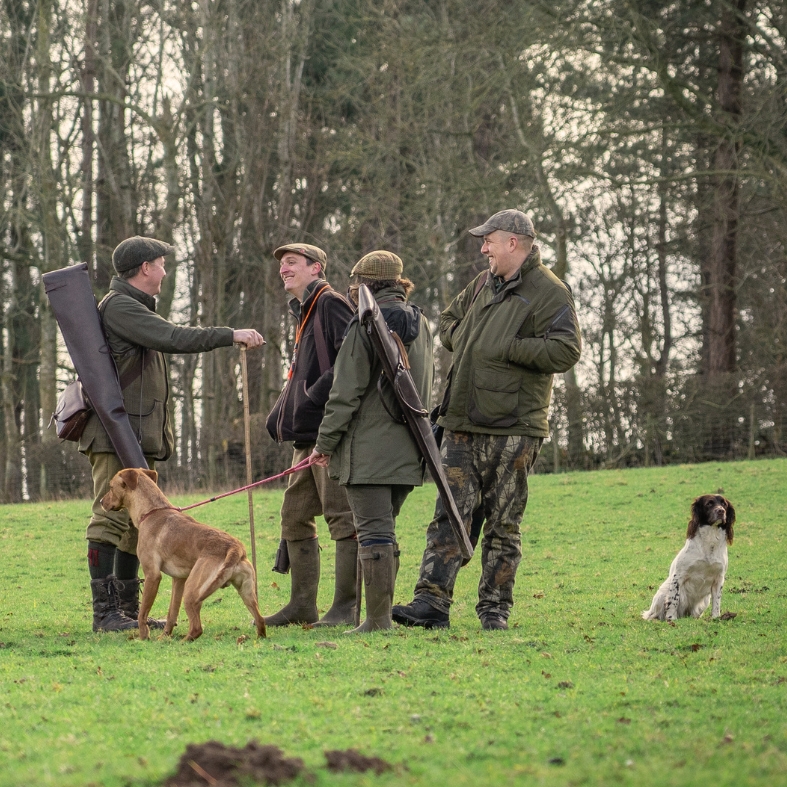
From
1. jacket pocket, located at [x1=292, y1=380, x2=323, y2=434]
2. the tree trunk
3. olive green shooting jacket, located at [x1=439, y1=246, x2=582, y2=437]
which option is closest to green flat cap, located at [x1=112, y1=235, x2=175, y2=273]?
jacket pocket, located at [x1=292, y1=380, x2=323, y2=434]

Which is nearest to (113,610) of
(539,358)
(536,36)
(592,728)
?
(539,358)

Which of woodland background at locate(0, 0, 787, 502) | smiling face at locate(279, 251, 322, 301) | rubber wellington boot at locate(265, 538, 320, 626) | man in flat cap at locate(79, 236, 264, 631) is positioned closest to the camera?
man in flat cap at locate(79, 236, 264, 631)

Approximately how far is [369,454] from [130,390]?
1.73 metres

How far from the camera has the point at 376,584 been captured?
6996 millimetres

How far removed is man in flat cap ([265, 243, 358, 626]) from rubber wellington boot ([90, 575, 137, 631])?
39.5 inches

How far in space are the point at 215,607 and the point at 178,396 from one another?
19.4 metres

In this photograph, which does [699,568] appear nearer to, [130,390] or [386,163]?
[130,390]

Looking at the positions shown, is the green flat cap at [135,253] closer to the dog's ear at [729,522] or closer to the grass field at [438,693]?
the grass field at [438,693]

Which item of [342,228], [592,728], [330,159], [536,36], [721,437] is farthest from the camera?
[342,228]

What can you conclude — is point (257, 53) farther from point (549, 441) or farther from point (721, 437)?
point (721, 437)

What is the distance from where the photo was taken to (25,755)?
14.0 ft

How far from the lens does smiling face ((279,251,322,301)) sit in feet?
25.2

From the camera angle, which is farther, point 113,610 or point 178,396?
point 178,396

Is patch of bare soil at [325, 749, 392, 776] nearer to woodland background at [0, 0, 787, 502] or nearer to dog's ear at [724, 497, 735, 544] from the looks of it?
dog's ear at [724, 497, 735, 544]
